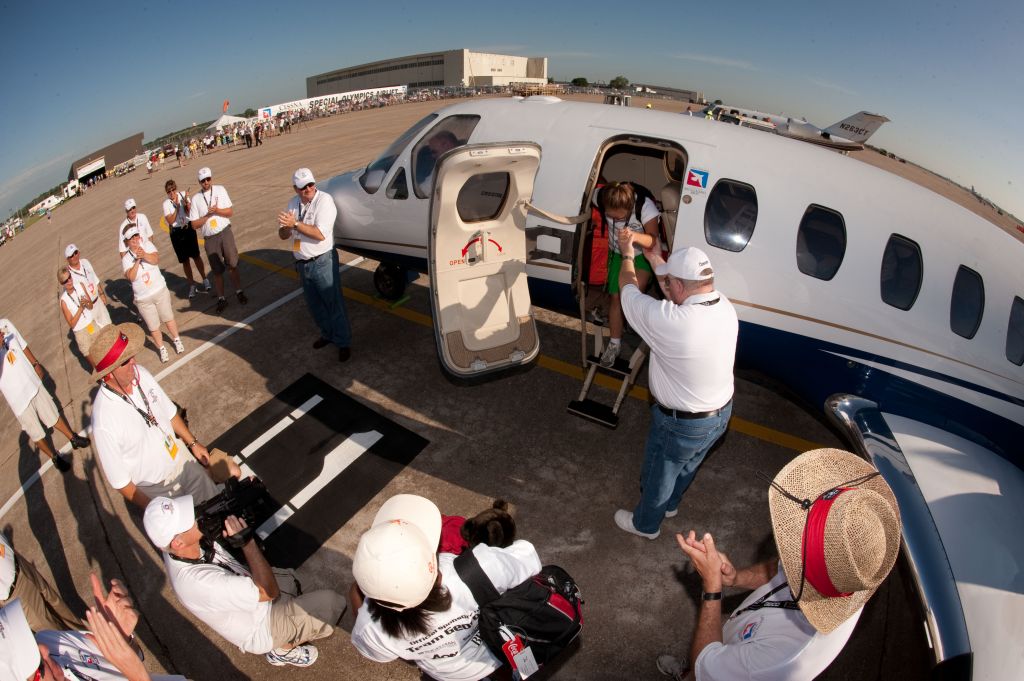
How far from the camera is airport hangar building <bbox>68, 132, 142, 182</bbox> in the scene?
3409 cm

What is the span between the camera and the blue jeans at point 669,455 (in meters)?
3.72

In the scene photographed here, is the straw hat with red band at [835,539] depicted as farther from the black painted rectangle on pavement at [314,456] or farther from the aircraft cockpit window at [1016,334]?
the black painted rectangle on pavement at [314,456]

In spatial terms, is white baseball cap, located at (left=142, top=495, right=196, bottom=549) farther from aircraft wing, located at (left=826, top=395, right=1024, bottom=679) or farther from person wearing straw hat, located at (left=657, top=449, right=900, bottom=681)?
aircraft wing, located at (left=826, top=395, right=1024, bottom=679)

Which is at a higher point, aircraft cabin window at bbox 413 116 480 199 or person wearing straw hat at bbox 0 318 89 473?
aircraft cabin window at bbox 413 116 480 199

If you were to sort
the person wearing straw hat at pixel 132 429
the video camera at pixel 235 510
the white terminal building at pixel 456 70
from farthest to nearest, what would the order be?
the white terminal building at pixel 456 70, the person wearing straw hat at pixel 132 429, the video camera at pixel 235 510

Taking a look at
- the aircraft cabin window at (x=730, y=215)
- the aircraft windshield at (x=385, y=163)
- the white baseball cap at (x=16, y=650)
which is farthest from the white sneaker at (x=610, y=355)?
the white baseball cap at (x=16, y=650)

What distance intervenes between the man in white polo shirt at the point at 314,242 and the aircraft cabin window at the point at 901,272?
6.24m

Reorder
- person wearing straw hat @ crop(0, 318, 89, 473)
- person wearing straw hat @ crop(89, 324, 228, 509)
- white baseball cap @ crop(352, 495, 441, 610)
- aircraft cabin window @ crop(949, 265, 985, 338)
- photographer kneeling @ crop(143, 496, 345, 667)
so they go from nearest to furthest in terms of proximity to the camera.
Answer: white baseball cap @ crop(352, 495, 441, 610) → photographer kneeling @ crop(143, 496, 345, 667) → person wearing straw hat @ crop(89, 324, 228, 509) → aircraft cabin window @ crop(949, 265, 985, 338) → person wearing straw hat @ crop(0, 318, 89, 473)

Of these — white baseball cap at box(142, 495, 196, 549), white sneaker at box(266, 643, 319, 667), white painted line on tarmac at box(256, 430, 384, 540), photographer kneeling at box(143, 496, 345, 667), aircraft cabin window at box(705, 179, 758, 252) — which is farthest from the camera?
aircraft cabin window at box(705, 179, 758, 252)

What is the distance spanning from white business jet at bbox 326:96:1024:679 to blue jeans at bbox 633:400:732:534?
1.45m

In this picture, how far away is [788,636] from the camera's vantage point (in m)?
2.25

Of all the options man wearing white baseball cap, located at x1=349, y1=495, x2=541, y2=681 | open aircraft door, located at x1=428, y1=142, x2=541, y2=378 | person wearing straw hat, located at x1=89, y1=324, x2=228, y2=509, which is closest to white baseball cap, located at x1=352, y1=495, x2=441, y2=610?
man wearing white baseball cap, located at x1=349, y1=495, x2=541, y2=681

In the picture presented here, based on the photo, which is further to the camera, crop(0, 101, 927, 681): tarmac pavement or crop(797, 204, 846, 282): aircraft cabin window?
crop(797, 204, 846, 282): aircraft cabin window

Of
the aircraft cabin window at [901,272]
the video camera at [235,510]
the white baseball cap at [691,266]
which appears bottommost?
the video camera at [235,510]
